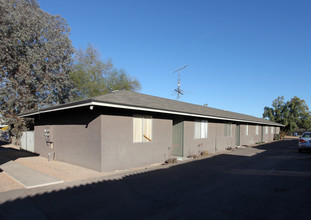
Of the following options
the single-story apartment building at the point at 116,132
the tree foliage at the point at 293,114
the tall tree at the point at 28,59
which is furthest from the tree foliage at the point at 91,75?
the tree foliage at the point at 293,114

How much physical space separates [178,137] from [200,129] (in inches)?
91.0

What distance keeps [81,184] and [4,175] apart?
3838 millimetres

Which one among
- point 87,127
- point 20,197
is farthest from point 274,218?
point 87,127

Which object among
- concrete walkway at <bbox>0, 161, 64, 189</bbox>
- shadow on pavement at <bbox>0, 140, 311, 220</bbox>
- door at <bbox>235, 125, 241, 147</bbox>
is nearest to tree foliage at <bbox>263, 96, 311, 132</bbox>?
door at <bbox>235, 125, 241, 147</bbox>

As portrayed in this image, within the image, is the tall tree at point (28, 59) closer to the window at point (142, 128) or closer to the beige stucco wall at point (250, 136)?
the window at point (142, 128)

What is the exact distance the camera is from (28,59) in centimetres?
1986

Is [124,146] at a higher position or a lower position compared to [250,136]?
higher

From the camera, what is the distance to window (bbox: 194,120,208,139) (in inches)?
563

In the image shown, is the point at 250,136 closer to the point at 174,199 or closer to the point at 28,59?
the point at 174,199

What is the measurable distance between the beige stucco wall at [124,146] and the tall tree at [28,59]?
15.5 metres

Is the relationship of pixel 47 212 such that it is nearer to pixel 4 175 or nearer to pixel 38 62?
pixel 4 175

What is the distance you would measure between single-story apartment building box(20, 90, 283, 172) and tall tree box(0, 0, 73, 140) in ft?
24.7

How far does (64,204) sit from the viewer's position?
4918 mm

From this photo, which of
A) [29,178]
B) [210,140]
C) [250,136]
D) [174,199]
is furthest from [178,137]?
[250,136]
